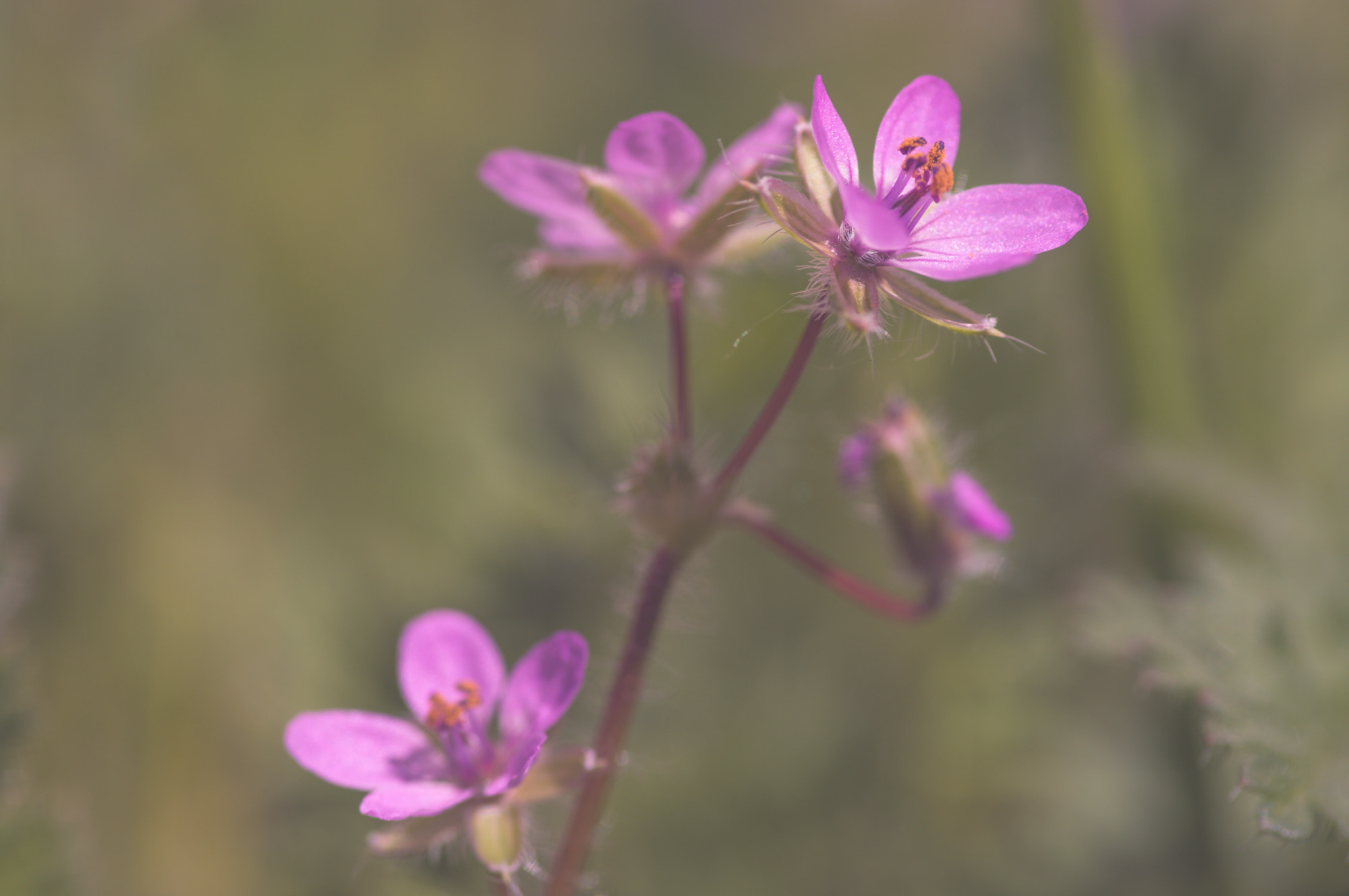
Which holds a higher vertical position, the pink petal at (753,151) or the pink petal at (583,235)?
the pink petal at (753,151)

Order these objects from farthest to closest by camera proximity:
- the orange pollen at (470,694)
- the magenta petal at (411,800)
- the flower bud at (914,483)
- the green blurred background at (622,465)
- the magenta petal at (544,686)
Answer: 1. the green blurred background at (622,465)
2. the flower bud at (914,483)
3. the orange pollen at (470,694)
4. the magenta petal at (544,686)
5. the magenta petal at (411,800)

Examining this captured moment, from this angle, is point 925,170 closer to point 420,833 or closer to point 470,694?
point 470,694

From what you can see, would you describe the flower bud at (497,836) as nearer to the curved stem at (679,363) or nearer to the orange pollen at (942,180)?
the curved stem at (679,363)

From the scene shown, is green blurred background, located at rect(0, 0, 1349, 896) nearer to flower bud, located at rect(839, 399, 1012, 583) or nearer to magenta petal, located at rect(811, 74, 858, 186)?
flower bud, located at rect(839, 399, 1012, 583)

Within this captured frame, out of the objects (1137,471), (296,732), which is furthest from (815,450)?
(296,732)

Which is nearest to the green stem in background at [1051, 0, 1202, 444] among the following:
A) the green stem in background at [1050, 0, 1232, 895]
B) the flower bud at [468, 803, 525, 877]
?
the green stem in background at [1050, 0, 1232, 895]

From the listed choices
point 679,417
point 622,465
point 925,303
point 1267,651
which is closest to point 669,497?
point 679,417

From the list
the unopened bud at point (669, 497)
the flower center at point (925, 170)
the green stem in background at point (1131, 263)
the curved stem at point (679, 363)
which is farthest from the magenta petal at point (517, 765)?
the green stem in background at point (1131, 263)

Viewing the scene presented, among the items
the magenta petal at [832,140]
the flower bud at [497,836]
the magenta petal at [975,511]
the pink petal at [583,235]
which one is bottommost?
the flower bud at [497,836]
